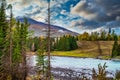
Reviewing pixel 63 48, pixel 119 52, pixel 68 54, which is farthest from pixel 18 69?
pixel 63 48

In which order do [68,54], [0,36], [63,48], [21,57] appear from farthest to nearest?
[63,48]
[68,54]
[21,57]
[0,36]

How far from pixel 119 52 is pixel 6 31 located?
116943mm

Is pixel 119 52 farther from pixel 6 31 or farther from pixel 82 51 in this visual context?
pixel 6 31

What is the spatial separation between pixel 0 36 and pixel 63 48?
148 metres

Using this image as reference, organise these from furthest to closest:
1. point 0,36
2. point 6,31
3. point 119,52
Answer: point 119,52 → point 6,31 → point 0,36

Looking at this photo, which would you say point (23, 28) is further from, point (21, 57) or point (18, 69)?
point (18, 69)

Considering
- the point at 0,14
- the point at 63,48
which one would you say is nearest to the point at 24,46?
the point at 0,14

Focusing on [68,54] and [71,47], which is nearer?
[68,54]

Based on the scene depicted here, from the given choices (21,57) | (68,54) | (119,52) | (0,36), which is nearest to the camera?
(0,36)

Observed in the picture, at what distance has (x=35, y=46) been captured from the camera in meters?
183

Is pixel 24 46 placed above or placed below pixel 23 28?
below

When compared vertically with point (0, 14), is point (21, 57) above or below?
below

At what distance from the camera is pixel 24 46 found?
55.1 metres

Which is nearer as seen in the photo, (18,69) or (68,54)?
(18,69)
